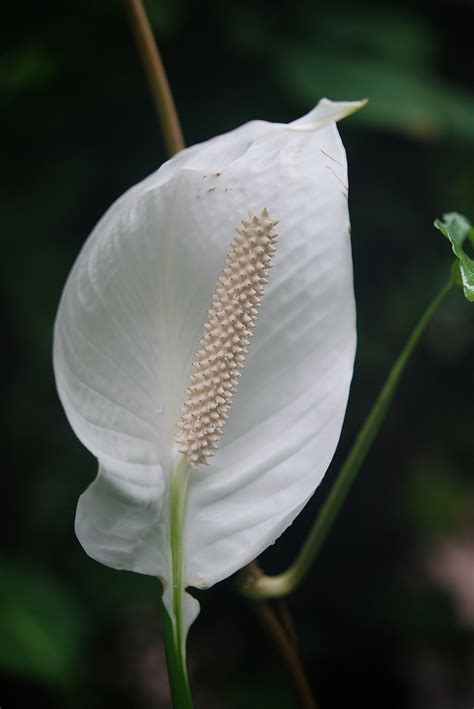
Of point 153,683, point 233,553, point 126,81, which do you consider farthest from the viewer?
point 153,683

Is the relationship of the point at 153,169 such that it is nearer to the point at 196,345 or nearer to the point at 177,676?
the point at 196,345

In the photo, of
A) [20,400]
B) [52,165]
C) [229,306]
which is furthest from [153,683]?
[229,306]

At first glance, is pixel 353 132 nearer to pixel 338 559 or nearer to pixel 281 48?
pixel 281 48

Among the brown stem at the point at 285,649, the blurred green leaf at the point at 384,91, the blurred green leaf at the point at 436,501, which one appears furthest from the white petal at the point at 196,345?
the blurred green leaf at the point at 436,501

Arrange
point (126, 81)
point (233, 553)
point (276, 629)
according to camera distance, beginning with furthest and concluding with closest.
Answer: point (126, 81) → point (276, 629) → point (233, 553)

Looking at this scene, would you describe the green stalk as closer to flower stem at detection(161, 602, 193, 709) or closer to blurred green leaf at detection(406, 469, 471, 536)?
flower stem at detection(161, 602, 193, 709)

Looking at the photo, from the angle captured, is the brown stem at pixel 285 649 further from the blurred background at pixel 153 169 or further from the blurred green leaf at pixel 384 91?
the blurred green leaf at pixel 384 91
